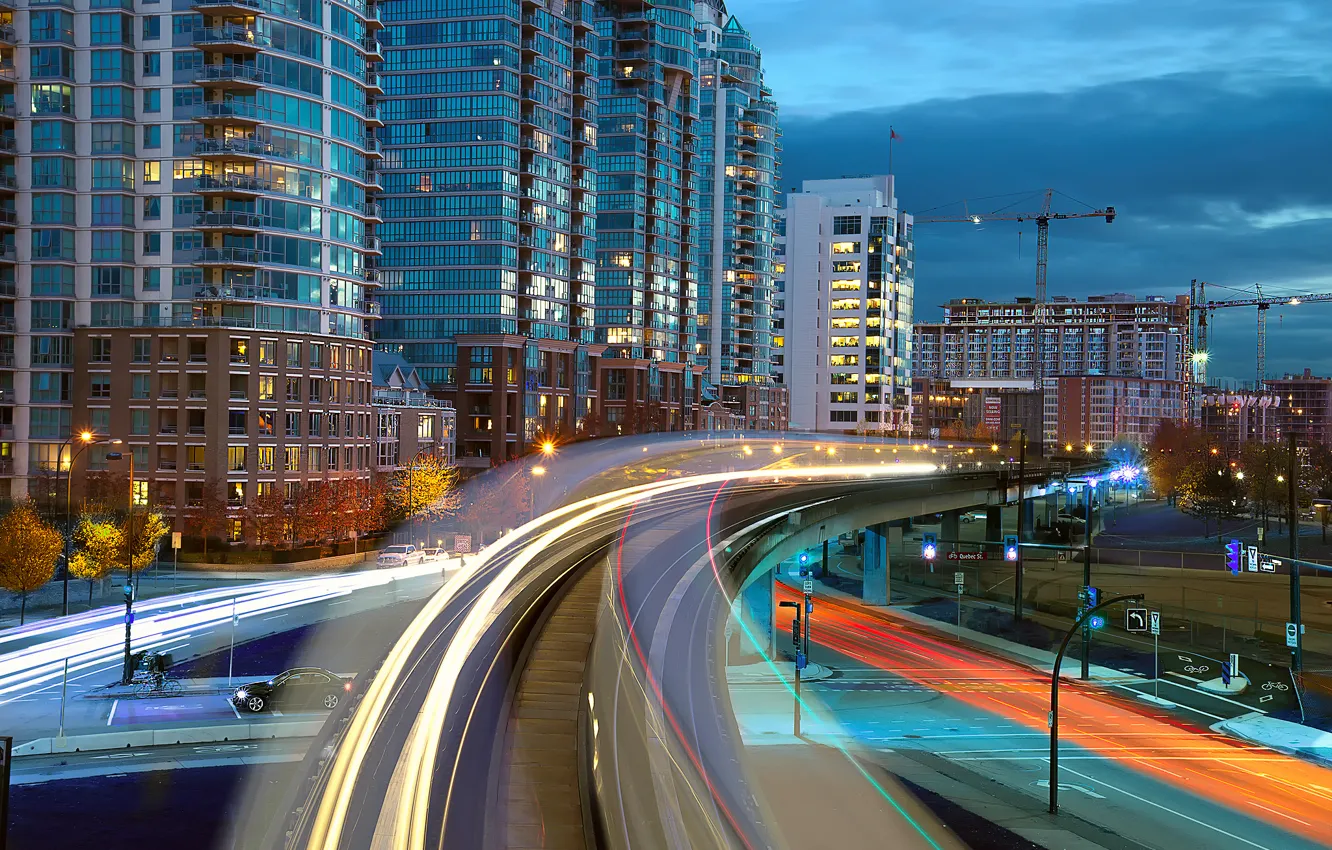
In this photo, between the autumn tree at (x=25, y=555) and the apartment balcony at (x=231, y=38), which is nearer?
the autumn tree at (x=25, y=555)

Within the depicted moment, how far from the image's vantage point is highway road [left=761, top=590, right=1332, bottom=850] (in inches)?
1537

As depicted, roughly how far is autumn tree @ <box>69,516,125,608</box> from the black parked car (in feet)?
75.3

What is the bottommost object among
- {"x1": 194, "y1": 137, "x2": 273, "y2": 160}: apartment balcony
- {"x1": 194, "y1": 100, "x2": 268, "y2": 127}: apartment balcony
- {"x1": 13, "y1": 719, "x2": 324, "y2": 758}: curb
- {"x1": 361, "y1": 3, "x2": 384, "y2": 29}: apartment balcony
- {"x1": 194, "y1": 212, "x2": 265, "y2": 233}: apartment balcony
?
{"x1": 13, "y1": 719, "x2": 324, "y2": 758}: curb

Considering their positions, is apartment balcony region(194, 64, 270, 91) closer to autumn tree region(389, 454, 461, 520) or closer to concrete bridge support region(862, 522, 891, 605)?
autumn tree region(389, 454, 461, 520)

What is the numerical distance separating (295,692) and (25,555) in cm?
2207

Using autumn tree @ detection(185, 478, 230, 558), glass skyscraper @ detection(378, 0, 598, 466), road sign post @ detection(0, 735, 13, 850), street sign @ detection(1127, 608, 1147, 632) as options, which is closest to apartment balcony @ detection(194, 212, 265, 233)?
autumn tree @ detection(185, 478, 230, 558)

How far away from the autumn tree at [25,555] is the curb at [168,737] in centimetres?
2127

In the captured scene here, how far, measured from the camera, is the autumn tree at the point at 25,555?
2272 inches

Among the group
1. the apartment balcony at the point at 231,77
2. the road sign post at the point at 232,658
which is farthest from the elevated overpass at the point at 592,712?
the apartment balcony at the point at 231,77

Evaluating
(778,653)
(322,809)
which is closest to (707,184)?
(778,653)

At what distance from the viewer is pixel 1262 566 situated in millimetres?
52469

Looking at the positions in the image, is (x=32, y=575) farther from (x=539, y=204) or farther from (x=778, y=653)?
(x=539, y=204)

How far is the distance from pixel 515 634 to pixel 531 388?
88335 millimetres

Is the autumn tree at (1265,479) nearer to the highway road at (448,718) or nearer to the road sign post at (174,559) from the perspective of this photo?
the road sign post at (174,559)
